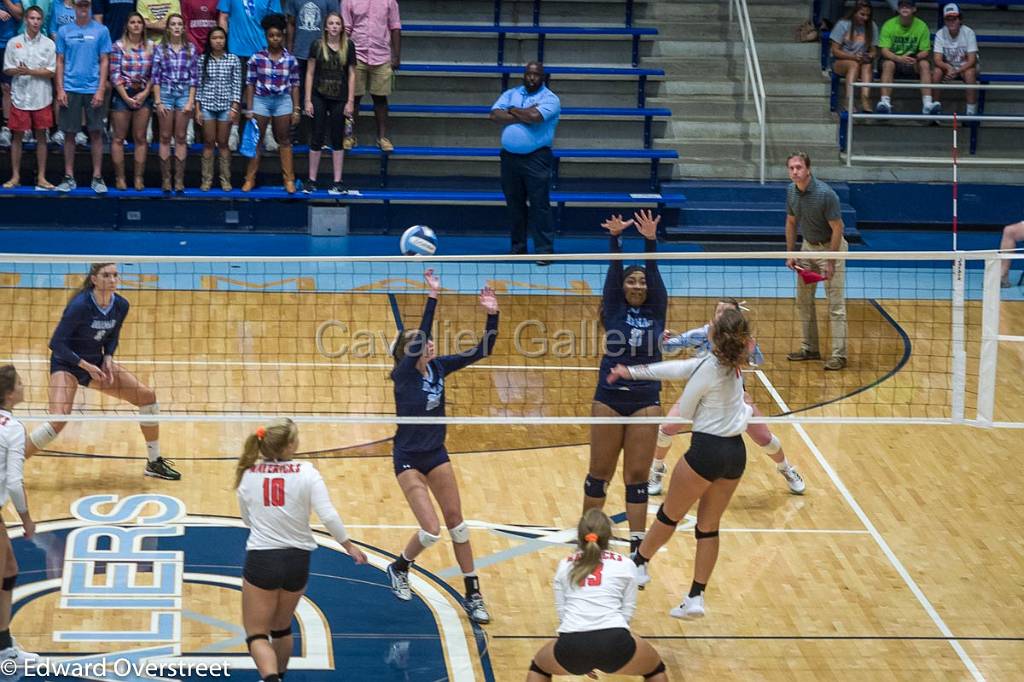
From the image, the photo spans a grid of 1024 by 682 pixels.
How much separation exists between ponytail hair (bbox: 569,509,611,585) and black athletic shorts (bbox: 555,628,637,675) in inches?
11.0

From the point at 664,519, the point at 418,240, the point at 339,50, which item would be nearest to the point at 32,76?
the point at 339,50

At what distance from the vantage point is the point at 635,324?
9.02 metres

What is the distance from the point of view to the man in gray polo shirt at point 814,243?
13.2 m

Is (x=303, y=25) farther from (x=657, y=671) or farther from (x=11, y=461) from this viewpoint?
(x=657, y=671)

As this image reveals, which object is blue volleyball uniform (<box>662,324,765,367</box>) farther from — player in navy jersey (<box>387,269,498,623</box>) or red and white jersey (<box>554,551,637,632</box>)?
red and white jersey (<box>554,551,637,632</box>)

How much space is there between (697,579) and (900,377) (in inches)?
228

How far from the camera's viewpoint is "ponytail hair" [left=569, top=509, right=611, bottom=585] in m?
7.07

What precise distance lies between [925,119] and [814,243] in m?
8.35

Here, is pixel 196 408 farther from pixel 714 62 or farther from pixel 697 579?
pixel 714 62

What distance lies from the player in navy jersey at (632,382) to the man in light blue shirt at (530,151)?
834cm

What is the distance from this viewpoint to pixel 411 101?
20.6m

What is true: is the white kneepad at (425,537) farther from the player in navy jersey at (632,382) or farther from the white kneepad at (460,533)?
the player in navy jersey at (632,382)

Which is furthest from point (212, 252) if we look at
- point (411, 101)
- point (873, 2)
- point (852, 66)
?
point (873, 2)

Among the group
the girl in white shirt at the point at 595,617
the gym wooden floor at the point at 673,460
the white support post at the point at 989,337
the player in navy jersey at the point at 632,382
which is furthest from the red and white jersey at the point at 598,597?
the white support post at the point at 989,337
